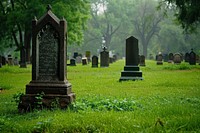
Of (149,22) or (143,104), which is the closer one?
(143,104)

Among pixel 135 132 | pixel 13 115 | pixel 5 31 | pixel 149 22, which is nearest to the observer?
pixel 135 132

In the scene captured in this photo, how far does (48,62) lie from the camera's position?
312 inches

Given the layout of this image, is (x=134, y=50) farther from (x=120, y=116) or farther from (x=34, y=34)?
(x=120, y=116)

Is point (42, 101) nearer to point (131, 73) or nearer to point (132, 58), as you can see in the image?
point (131, 73)

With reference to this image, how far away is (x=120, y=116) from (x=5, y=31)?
118 ft

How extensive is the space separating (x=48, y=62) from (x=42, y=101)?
1.04 metres

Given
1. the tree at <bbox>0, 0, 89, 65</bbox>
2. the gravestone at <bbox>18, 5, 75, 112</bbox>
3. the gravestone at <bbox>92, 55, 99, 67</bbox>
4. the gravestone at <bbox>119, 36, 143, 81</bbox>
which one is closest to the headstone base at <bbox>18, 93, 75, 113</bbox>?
the gravestone at <bbox>18, 5, 75, 112</bbox>

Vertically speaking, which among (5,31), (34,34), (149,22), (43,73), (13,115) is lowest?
(13,115)

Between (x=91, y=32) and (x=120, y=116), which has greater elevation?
(x=91, y=32)

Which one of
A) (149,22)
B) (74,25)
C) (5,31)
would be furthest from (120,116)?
(149,22)

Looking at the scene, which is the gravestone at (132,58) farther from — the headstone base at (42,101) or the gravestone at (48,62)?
the headstone base at (42,101)

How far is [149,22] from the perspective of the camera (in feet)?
254

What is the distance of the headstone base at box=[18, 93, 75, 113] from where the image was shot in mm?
7309

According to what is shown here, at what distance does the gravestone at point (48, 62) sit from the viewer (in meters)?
7.56
